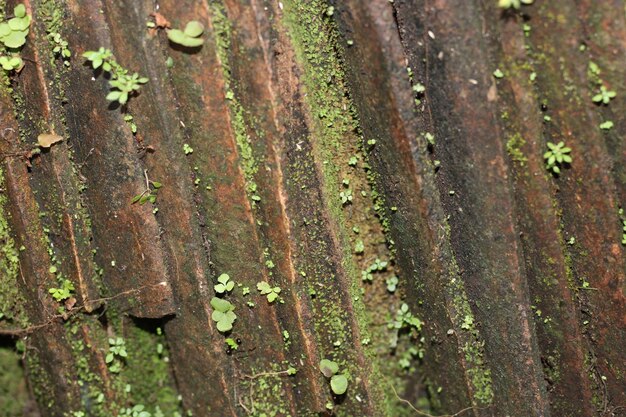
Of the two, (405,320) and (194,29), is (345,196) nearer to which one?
(405,320)

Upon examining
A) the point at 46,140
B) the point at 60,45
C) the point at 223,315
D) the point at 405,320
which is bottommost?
the point at 405,320

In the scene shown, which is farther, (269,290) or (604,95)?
(269,290)

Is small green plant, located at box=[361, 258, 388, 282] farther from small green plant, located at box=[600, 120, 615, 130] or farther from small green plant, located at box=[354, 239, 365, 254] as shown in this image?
small green plant, located at box=[600, 120, 615, 130]

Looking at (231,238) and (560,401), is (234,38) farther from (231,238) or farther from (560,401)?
(560,401)

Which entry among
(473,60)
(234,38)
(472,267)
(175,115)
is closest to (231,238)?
(175,115)

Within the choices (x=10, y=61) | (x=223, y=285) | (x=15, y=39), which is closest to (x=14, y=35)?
(x=15, y=39)

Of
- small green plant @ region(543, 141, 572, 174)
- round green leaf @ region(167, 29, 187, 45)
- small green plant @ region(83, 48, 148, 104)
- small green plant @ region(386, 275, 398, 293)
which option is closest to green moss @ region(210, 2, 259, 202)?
round green leaf @ region(167, 29, 187, 45)
